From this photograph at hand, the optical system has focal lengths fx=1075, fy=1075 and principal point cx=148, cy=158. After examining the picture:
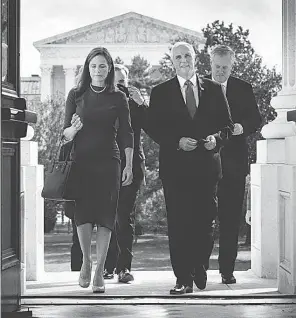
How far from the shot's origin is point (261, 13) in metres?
37.8

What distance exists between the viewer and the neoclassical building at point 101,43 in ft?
176

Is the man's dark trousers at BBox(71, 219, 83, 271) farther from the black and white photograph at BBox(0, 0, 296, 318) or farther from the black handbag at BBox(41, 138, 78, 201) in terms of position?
the black handbag at BBox(41, 138, 78, 201)

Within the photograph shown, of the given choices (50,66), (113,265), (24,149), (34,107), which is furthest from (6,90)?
(50,66)

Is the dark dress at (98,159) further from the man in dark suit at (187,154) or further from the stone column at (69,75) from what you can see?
the stone column at (69,75)

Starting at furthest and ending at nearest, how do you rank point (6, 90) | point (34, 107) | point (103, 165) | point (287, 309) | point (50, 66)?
point (50, 66) → point (34, 107) → point (103, 165) → point (287, 309) → point (6, 90)

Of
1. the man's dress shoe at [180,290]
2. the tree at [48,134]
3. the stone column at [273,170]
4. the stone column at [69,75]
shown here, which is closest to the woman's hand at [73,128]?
the man's dress shoe at [180,290]

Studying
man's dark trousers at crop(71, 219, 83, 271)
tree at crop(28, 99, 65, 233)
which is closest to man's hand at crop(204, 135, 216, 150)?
man's dark trousers at crop(71, 219, 83, 271)

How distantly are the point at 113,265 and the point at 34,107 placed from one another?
89.4 feet

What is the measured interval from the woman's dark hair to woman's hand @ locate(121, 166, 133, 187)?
62cm

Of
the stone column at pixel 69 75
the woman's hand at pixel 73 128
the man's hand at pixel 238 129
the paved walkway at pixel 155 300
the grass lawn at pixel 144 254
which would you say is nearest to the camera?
the paved walkway at pixel 155 300

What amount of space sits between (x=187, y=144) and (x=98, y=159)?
69 cm

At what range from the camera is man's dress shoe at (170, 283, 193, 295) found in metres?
8.12

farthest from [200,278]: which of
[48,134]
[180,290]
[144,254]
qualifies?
[48,134]

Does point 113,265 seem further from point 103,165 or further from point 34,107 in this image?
point 34,107
